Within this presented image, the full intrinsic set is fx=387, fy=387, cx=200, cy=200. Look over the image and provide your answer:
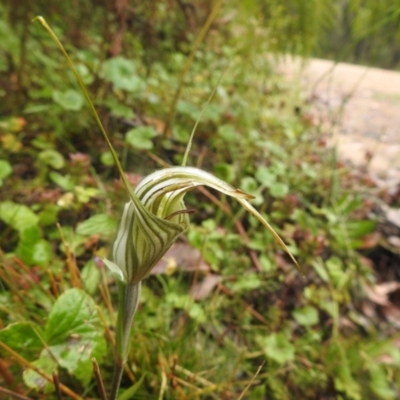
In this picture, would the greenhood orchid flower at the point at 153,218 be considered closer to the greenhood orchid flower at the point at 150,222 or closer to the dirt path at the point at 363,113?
the greenhood orchid flower at the point at 150,222

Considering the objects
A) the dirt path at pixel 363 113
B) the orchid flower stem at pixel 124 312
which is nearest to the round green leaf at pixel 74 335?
the orchid flower stem at pixel 124 312

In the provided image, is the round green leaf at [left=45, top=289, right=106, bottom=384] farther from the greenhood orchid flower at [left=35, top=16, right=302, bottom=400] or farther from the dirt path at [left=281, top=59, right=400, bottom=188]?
the dirt path at [left=281, top=59, right=400, bottom=188]

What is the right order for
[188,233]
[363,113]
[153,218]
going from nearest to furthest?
1. [153,218]
2. [188,233]
3. [363,113]

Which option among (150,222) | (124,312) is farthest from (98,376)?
(150,222)

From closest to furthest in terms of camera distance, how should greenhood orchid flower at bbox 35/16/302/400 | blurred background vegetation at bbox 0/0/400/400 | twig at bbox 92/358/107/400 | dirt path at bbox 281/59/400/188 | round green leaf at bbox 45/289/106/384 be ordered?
1. greenhood orchid flower at bbox 35/16/302/400
2. twig at bbox 92/358/107/400
3. round green leaf at bbox 45/289/106/384
4. blurred background vegetation at bbox 0/0/400/400
5. dirt path at bbox 281/59/400/188

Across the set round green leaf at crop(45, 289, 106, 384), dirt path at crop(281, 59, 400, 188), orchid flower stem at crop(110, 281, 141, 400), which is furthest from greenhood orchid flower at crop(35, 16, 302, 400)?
dirt path at crop(281, 59, 400, 188)

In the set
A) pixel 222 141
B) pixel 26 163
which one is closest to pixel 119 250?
pixel 26 163

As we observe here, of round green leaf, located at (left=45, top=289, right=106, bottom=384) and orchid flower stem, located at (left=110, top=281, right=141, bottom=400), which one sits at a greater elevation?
orchid flower stem, located at (left=110, top=281, right=141, bottom=400)

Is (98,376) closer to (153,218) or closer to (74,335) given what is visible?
(74,335)
